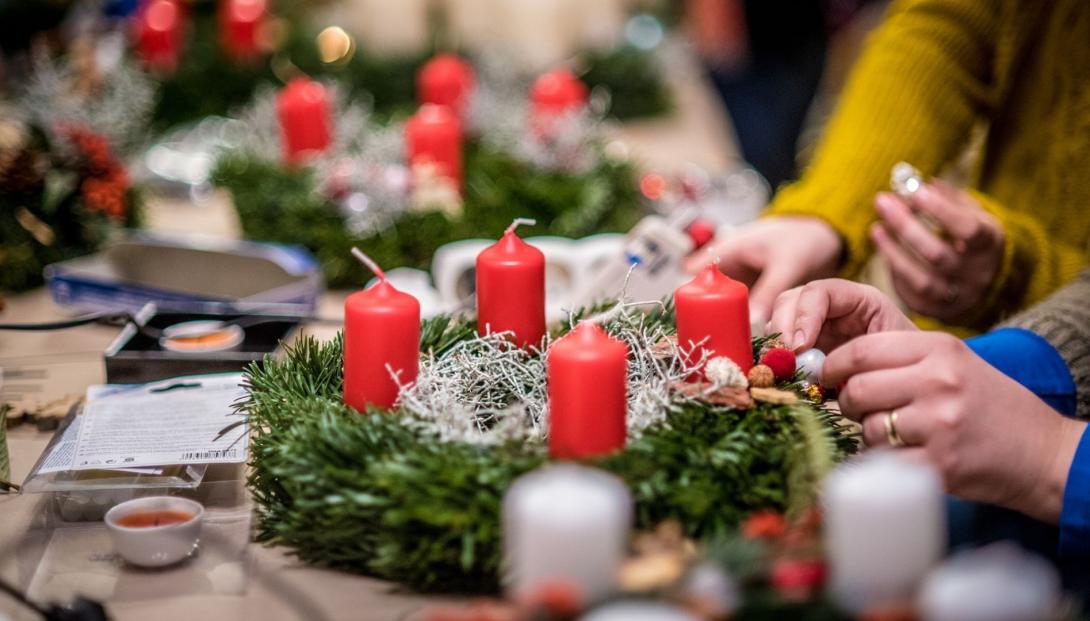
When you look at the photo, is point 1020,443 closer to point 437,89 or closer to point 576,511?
point 576,511

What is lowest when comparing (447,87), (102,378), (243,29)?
(102,378)

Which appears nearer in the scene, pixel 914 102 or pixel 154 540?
pixel 154 540

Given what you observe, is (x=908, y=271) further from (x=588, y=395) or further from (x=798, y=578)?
(x=798, y=578)

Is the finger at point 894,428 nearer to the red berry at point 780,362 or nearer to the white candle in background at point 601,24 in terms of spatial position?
the red berry at point 780,362

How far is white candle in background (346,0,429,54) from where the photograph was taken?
2705mm


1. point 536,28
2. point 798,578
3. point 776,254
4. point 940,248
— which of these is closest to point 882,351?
point 798,578

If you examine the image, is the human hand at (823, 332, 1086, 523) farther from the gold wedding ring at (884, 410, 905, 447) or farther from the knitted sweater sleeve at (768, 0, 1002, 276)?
the knitted sweater sleeve at (768, 0, 1002, 276)

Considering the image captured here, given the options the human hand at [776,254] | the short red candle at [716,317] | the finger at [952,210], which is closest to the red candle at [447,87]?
the human hand at [776,254]

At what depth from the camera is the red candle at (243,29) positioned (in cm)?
253

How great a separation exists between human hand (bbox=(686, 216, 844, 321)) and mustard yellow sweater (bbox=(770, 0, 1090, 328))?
0.14 ft

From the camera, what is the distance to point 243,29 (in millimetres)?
2537

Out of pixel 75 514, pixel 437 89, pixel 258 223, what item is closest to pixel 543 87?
pixel 437 89

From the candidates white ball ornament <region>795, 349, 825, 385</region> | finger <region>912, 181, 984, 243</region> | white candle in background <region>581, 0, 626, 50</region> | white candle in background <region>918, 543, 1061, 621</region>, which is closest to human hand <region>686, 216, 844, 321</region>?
finger <region>912, 181, 984, 243</region>

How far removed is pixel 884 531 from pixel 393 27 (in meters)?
2.40
